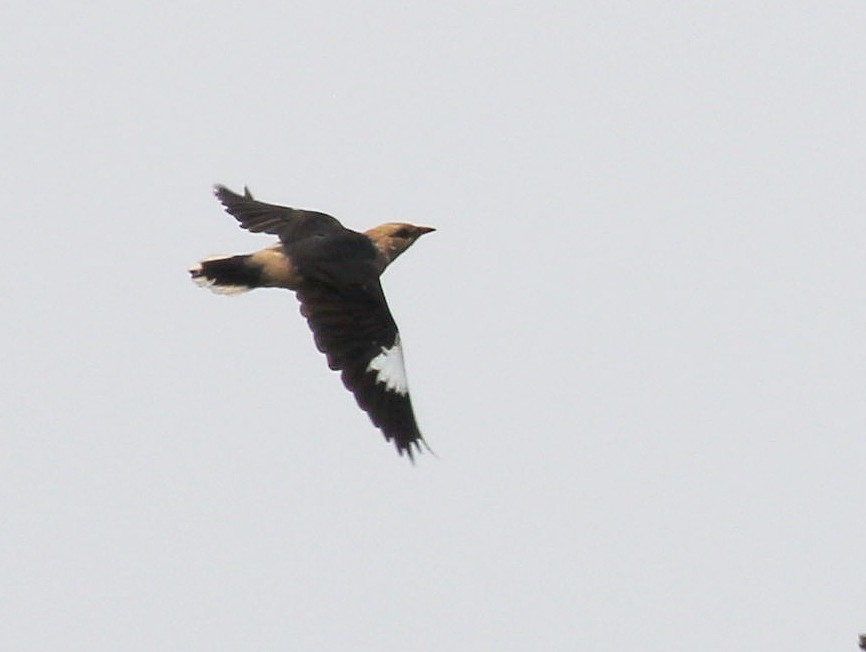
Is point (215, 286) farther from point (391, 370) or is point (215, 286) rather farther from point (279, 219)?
point (391, 370)

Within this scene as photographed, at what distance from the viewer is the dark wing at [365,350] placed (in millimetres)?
21156

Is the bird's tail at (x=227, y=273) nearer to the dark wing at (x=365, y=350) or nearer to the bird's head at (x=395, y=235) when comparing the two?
the dark wing at (x=365, y=350)

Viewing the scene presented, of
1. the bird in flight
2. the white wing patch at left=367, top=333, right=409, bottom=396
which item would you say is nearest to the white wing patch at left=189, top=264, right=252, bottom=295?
the bird in flight

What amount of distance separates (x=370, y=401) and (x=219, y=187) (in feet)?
7.87

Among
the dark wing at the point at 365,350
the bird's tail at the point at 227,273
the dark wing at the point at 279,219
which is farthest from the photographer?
the dark wing at the point at 279,219

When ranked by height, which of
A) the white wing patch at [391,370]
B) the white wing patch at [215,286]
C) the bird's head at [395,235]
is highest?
the bird's head at [395,235]

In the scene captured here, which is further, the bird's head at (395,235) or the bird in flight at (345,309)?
the bird's head at (395,235)

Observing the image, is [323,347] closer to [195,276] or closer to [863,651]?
[195,276]

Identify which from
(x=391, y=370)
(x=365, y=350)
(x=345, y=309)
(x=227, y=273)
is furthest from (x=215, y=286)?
(x=391, y=370)

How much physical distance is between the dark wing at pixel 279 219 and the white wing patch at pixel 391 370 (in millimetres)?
958

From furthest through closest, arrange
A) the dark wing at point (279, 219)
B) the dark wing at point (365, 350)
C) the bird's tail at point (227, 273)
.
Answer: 1. the dark wing at point (279, 219)
2. the bird's tail at point (227, 273)
3. the dark wing at point (365, 350)

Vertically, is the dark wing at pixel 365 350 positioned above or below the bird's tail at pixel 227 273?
below

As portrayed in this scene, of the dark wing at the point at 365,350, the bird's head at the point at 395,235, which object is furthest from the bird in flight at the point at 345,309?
the bird's head at the point at 395,235

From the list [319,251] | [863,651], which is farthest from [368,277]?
[863,651]
